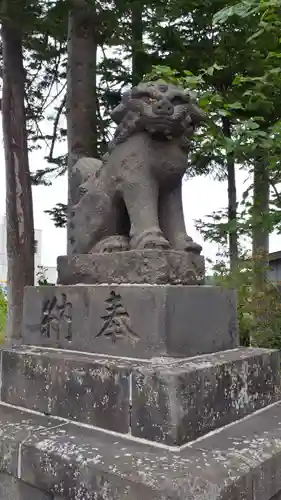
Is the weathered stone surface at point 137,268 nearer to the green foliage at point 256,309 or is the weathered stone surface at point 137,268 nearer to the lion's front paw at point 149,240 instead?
the lion's front paw at point 149,240

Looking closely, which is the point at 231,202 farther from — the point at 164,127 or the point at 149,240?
the point at 149,240

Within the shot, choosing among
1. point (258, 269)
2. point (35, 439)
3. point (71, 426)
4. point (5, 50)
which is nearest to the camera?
point (35, 439)

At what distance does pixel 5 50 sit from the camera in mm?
6207

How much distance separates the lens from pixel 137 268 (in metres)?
1.96

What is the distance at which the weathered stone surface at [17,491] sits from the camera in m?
1.73

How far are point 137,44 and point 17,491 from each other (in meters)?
5.10

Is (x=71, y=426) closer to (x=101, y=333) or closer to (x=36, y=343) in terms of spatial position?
(x=101, y=333)

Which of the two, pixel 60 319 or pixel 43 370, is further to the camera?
pixel 60 319

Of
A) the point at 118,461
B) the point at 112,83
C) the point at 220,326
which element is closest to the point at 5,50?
the point at 112,83

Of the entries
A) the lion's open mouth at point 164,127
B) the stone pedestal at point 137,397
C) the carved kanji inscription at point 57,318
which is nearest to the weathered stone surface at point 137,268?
the stone pedestal at point 137,397

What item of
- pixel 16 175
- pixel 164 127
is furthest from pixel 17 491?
pixel 16 175

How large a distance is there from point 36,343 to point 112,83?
486cm

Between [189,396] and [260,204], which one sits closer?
[189,396]

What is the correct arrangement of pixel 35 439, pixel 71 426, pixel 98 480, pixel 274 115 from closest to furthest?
pixel 98 480 → pixel 35 439 → pixel 71 426 → pixel 274 115
